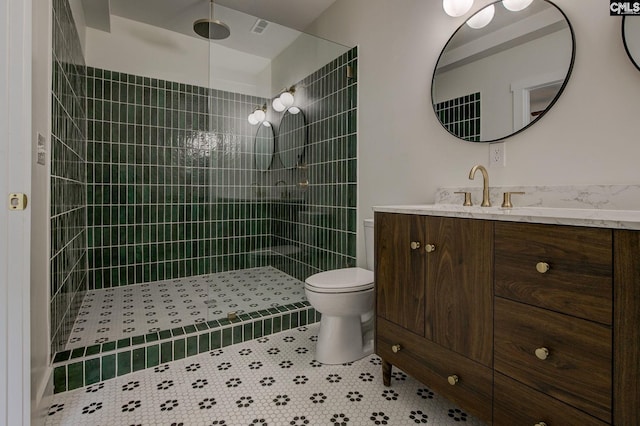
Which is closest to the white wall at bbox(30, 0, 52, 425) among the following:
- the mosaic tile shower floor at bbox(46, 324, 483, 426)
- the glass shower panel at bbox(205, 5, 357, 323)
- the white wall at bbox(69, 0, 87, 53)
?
the mosaic tile shower floor at bbox(46, 324, 483, 426)

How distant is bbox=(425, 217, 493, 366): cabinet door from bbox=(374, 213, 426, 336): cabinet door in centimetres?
5

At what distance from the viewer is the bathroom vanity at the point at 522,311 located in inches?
31.1

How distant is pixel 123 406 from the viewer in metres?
1.41

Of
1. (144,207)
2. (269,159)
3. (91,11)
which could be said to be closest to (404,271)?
(269,159)

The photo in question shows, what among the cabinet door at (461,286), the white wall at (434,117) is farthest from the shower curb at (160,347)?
the cabinet door at (461,286)

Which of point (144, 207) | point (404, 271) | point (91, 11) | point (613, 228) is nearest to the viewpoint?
point (613, 228)

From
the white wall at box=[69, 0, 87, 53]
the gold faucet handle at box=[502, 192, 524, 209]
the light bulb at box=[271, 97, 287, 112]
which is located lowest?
the gold faucet handle at box=[502, 192, 524, 209]

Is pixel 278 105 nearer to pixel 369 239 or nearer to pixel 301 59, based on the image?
pixel 301 59

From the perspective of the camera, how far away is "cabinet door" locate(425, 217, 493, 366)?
3.51ft

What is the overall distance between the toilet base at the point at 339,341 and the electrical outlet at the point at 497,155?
3.57 feet

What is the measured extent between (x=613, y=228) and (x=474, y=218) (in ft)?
1.22

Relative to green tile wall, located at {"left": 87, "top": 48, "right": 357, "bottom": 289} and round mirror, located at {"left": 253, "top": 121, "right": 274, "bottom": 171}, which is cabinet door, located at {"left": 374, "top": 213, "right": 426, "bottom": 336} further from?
round mirror, located at {"left": 253, "top": 121, "right": 274, "bottom": 171}

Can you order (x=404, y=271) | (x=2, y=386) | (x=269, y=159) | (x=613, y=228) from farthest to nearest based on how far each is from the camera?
(x=269, y=159) < (x=404, y=271) < (x=2, y=386) < (x=613, y=228)

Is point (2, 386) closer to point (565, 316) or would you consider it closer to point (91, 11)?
point (565, 316)
